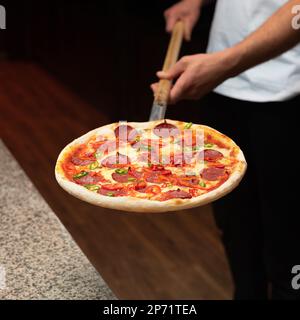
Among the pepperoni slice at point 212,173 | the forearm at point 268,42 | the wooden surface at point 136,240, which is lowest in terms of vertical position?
the wooden surface at point 136,240

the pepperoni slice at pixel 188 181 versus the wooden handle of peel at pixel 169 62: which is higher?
the wooden handle of peel at pixel 169 62

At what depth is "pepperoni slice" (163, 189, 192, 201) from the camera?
994 millimetres

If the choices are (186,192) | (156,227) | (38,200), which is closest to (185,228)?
(156,227)

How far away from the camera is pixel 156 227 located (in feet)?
7.97

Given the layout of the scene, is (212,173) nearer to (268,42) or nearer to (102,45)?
(268,42)

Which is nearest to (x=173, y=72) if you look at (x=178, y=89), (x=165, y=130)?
(x=178, y=89)

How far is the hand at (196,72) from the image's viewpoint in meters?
1.29

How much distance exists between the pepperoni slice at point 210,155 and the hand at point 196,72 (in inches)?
7.3

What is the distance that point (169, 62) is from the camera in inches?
54.1

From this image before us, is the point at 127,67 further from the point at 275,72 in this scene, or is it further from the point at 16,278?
the point at 16,278

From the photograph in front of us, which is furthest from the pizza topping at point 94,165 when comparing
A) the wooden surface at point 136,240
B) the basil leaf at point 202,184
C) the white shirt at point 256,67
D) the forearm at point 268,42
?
the wooden surface at point 136,240

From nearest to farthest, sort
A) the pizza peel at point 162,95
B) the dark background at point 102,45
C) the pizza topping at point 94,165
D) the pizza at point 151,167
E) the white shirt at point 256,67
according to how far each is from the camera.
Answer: the pizza at point 151,167 → the pizza topping at point 94,165 → the pizza peel at point 162,95 → the white shirt at point 256,67 → the dark background at point 102,45

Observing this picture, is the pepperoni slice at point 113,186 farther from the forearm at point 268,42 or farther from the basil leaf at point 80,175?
the forearm at point 268,42

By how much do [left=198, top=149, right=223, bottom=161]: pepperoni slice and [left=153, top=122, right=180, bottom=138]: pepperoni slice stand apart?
0.10 m
